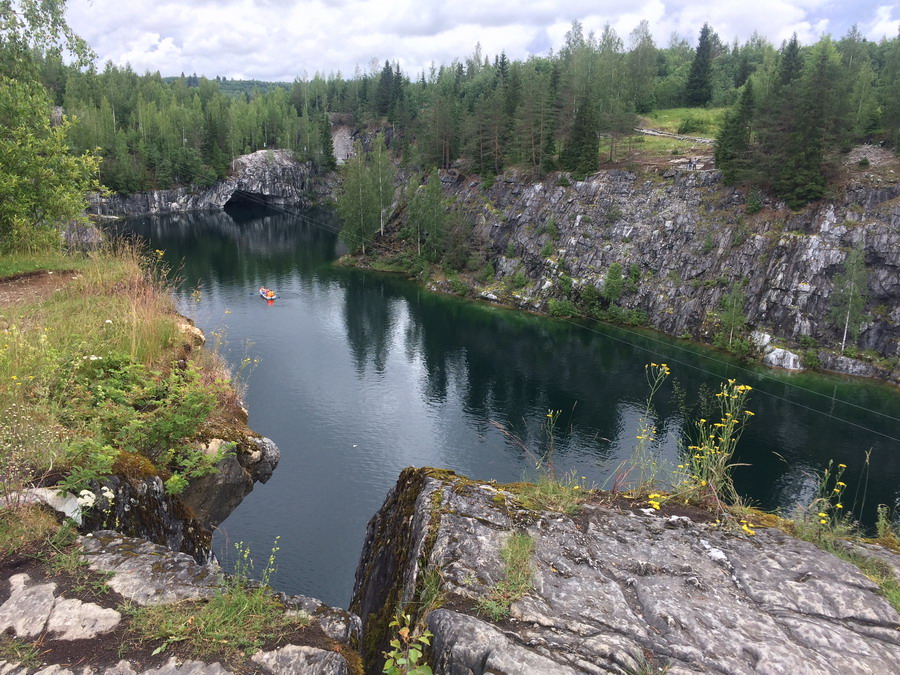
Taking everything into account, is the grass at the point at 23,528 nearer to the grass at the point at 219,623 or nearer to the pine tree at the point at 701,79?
the grass at the point at 219,623

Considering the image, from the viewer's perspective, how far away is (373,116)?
412 ft

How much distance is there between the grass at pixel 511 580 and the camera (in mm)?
4684

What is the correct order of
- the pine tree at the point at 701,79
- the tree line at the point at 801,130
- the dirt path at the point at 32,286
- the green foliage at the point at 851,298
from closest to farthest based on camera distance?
1. the dirt path at the point at 32,286
2. the green foliage at the point at 851,298
3. the tree line at the point at 801,130
4. the pine tree at the point at 701,79

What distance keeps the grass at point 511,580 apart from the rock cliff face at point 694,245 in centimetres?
4370

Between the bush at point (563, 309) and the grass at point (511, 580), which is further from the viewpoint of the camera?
the bush at point (563, 309)

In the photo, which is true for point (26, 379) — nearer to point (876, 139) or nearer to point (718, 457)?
point (718, 457)

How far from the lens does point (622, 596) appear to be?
5180 millimetres

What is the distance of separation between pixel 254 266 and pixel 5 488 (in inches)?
2493

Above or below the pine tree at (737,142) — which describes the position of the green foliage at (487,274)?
below

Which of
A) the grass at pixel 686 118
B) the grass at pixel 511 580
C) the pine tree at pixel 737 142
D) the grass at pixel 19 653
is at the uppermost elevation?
the grass at pixel 686 118

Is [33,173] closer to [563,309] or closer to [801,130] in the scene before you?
[563,309]

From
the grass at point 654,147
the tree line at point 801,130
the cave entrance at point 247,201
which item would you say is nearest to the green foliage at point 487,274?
the grass at point 654,147

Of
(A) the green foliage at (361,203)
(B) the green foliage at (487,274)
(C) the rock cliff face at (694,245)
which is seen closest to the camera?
(C) the rock cliff face at (694,245)

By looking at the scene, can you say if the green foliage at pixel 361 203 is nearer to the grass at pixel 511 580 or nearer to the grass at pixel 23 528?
the grass at pixel 23 528
